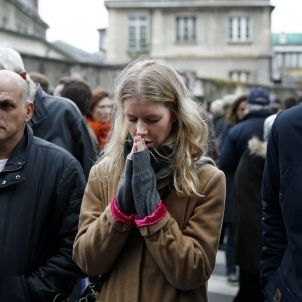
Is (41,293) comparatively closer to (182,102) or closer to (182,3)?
(182,102)

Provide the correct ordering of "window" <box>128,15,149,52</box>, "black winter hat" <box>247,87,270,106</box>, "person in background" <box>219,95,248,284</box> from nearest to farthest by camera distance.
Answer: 1. "black winter hat" <box>247,87,270,106</box>
2. "person in background" <box>219,95,248,284</box>
3. "window" <box>128,15,149,52</box>

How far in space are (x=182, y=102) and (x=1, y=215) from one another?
982 millimetres

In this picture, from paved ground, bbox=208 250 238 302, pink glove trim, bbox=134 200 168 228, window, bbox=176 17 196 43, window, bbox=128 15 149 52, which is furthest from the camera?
window, bbox=128 15 149 52

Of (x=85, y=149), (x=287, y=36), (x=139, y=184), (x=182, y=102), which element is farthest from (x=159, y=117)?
(x=287, y=36)

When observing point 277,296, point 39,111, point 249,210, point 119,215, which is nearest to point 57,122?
point 39,111

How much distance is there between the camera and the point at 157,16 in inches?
1693

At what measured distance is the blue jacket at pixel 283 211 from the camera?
2.40 metres

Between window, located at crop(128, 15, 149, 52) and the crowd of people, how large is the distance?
41.0m

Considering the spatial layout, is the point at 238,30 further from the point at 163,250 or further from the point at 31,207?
the point at 163,250

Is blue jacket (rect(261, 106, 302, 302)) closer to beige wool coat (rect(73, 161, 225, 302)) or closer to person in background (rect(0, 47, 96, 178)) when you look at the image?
beige wool coat (rect(73, 161, 225, 302))

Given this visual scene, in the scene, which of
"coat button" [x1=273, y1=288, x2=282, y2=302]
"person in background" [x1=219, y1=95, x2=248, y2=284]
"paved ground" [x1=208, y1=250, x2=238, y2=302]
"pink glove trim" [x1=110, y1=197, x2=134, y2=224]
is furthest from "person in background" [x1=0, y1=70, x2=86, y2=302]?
"person in background" [x1=219, y1=95, x2=248, y2=284]

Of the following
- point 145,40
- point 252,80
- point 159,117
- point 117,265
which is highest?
point 145,40

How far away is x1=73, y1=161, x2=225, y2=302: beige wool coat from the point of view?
7.58 feet

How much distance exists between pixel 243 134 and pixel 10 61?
2915mm
